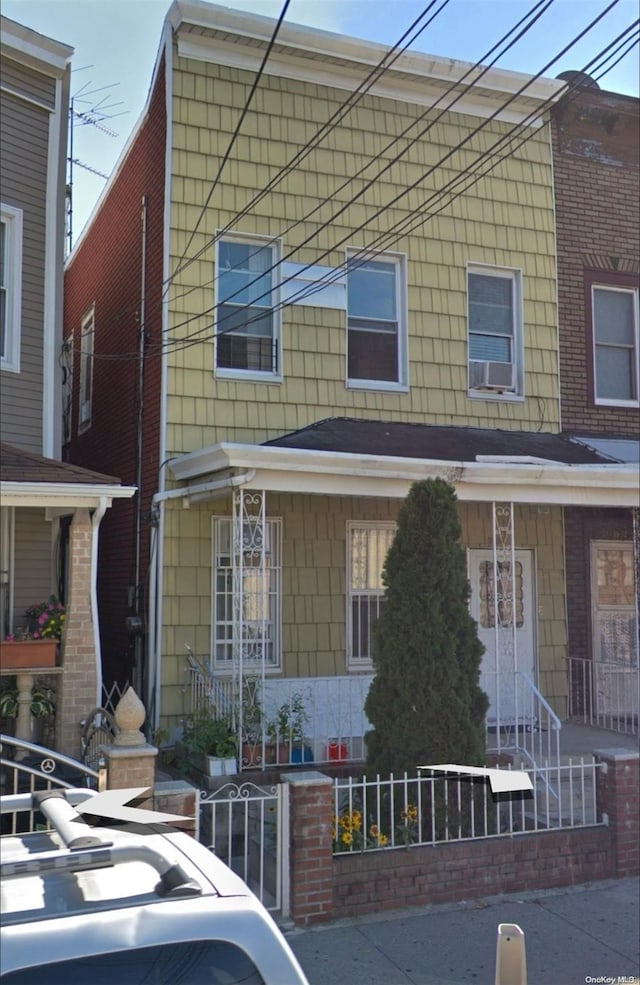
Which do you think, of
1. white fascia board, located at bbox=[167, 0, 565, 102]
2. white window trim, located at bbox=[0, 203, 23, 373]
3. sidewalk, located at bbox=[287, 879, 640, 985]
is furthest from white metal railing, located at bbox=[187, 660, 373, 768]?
white fascia board, located at bbox=[167, 0, 565, 102]

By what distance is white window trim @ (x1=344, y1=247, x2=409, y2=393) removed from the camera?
11.4 meters

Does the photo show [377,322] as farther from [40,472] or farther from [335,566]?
[40,472]

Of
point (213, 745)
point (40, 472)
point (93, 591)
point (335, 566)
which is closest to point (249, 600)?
point (335, 566)

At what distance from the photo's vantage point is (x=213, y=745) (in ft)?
28.9

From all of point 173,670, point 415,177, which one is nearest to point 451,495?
point 173,670

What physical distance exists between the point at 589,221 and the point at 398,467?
5648 mm

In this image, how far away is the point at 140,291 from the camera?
11.8 meters

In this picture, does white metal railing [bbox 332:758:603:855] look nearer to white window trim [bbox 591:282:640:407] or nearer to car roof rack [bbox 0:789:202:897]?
car roof rack [bbox 0:789:202:897]

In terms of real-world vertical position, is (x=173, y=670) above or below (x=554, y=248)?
below

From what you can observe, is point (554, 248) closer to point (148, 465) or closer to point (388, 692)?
point (148, 465)

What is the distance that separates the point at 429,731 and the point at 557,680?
5369 millimetres

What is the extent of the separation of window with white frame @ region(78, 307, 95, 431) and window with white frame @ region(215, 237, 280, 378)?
3.75 metres

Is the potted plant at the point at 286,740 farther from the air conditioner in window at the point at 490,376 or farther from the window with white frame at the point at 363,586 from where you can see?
the air conditioner in window at the point at 490,376

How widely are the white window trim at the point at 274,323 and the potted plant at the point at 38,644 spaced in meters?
3.36
